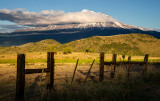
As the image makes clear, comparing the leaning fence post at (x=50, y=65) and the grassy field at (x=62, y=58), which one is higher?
the leaning fence post at (x=50, y=65)

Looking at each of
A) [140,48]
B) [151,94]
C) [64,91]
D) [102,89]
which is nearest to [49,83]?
[64,91]

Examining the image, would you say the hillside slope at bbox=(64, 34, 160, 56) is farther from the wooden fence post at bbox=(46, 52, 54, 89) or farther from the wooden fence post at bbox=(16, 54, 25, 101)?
the wooden fence post at bbox=(16, 54, 25, 101)

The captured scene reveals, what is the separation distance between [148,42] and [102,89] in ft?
399

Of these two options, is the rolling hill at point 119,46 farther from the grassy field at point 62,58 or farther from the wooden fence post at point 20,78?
the wooden fence post at point 20,78

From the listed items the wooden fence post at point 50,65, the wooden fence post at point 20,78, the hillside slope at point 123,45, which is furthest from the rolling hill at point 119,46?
the wooden fence post at point 20,78

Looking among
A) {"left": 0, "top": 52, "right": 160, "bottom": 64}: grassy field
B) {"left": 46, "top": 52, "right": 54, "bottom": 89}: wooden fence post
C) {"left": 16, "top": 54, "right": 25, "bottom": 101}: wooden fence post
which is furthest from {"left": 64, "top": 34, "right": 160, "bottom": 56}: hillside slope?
{"left": 16, "top": 54, "right": 25, "bottom": 101}: wooden fence post

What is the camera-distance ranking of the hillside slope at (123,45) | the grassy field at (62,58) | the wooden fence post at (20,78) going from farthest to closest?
the hillside slope at (123,45) < the grassy field at (62,58) < the wooden fence post at (20,78)

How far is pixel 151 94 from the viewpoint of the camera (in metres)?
7.74

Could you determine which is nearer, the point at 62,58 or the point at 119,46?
the point at 62,58

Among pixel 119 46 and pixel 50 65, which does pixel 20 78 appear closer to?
pixel 50 65

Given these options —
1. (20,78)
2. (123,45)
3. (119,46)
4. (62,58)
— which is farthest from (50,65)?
(123,45)

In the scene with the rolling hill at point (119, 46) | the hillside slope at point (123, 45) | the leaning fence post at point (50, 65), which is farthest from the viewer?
the rolling hill at point (119, 46)

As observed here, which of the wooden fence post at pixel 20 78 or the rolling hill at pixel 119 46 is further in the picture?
the rolling hill at pixel 119 46

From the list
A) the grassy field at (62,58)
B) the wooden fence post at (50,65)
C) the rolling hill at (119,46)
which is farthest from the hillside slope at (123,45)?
the wooden fence post at (50,65)
